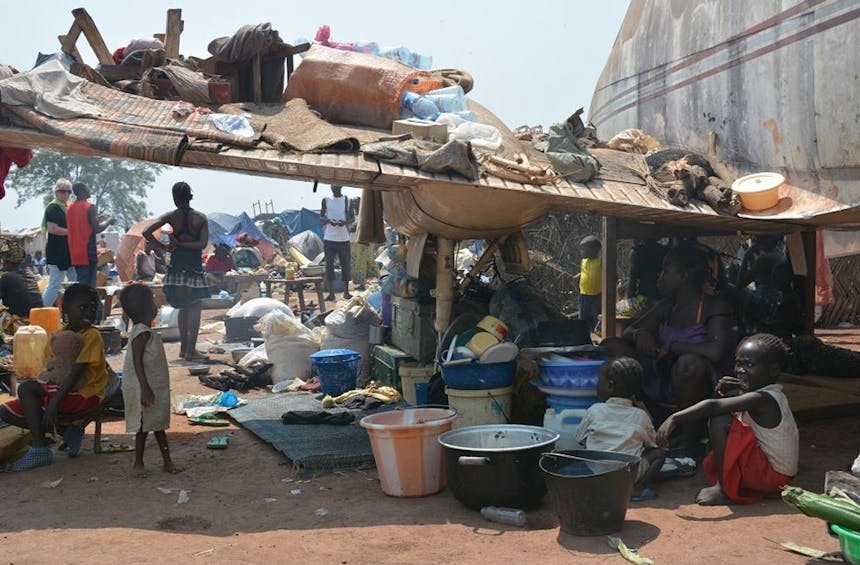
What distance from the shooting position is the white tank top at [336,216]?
14695 millimetres

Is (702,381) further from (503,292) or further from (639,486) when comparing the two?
(503,292)

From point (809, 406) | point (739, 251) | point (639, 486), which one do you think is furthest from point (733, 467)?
point (739, 251)

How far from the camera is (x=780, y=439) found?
465cm

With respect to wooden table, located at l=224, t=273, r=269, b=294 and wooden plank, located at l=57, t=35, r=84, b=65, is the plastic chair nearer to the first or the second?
wooden plank, located at l=57, t=35, r=84, b=65

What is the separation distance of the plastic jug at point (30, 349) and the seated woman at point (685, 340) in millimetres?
5562

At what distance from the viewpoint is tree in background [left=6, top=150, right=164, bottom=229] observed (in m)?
57.0

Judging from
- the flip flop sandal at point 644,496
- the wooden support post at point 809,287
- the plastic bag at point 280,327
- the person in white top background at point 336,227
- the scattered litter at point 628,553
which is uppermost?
the person in white top background at point 336,227

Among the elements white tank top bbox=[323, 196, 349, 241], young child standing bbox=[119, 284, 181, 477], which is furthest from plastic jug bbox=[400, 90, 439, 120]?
white tank top bbox=[323, 196, 349, 241]

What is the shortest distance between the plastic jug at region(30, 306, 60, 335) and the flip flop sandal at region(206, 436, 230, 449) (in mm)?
3250

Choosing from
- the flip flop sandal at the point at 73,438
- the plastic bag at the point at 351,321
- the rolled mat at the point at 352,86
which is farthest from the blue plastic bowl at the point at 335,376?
the flip flop sandal at the point at 73,438

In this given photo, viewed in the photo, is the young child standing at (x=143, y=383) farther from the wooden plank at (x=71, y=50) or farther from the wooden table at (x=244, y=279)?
the wooden table at (x=244, y=279)

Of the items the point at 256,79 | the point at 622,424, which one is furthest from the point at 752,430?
the point at 256,79

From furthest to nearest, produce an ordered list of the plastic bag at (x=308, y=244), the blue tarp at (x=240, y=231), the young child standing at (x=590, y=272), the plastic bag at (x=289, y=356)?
the blue tarp at (x=240, y=231), the plastic bag at (x=308, y=244), the young child standing at (x=590, y=272), the plastic bag at (x=289, y=356)

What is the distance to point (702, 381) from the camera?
5.61m
